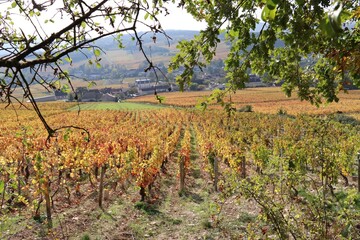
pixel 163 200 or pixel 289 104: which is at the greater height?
pixel 163 200

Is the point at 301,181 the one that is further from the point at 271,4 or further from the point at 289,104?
the point at 289,104

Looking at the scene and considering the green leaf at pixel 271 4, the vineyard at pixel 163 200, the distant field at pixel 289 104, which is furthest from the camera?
the distant field at pixel 289 104

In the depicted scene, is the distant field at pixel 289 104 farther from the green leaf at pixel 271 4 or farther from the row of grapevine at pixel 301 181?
the green leaf at pixel 271 4

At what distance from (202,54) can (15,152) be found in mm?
10132

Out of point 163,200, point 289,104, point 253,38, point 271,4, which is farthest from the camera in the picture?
point 289,104

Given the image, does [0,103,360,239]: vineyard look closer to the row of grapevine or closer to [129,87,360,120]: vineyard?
the row of grapevine

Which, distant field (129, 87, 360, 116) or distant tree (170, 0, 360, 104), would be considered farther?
distant field (129, 87, 360, 116)

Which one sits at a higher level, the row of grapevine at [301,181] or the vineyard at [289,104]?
the row of grapevine at [301,181]

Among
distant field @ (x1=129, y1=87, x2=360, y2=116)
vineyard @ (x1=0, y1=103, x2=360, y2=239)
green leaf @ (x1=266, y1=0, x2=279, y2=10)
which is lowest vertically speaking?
distant field @ (x1=129, y1=87, x2=360, y2=116)

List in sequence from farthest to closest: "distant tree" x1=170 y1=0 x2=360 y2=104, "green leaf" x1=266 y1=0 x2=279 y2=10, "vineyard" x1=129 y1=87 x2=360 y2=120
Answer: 1. "vineyard" x1=129 y1=87 x2=360 y2=120
2. "distant tree" x1=170 y1=0 x2=360 y2=104
3. "green leaf" x1=266 y1=0 x2=279 y2=10

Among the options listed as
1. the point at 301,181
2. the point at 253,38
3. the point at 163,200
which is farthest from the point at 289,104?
the point at 253,38

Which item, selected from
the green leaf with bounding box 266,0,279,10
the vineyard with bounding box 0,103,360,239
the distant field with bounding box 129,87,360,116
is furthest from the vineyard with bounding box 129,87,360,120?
the green leaf with bounding box 266,0,279,10

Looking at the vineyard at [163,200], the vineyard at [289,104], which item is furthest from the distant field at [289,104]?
the vineyard at [163,200]

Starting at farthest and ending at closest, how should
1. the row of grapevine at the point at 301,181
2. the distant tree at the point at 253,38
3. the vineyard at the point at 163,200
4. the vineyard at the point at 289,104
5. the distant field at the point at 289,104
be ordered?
the distant field at the point at 289,104
the vineyard at the point at 289,104
the vineyard at the point at 163,200
the row of grapevine at the point at 301,181
the distant tree at the point at 253,38
